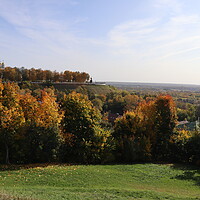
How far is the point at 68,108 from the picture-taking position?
25.0m

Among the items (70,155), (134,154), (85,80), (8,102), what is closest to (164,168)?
(134,154)

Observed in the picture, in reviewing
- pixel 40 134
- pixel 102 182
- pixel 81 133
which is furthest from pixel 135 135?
pixel 102 182

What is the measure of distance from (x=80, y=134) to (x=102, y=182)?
8957 mm

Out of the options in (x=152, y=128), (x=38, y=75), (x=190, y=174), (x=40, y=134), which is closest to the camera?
(x=190, y=174)

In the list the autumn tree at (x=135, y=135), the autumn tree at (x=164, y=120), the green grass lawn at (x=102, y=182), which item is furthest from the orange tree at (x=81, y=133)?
the autumn tree at (x=164, y=120)

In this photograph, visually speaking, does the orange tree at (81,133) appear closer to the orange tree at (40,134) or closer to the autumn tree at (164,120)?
the orange tree at (40,134)

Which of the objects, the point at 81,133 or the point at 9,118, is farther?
the point at 81,133

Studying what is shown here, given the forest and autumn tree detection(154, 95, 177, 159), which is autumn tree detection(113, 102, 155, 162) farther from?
the forest

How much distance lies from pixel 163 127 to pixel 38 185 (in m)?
16.6

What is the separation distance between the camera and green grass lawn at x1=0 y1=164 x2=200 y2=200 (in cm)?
1291

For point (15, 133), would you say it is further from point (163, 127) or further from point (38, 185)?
point (163, 127)

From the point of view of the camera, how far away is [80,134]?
79.9 ft

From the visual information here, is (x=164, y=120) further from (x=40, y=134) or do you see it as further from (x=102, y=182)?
(x=40, y=134)

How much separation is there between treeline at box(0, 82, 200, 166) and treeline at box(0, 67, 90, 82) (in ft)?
230
